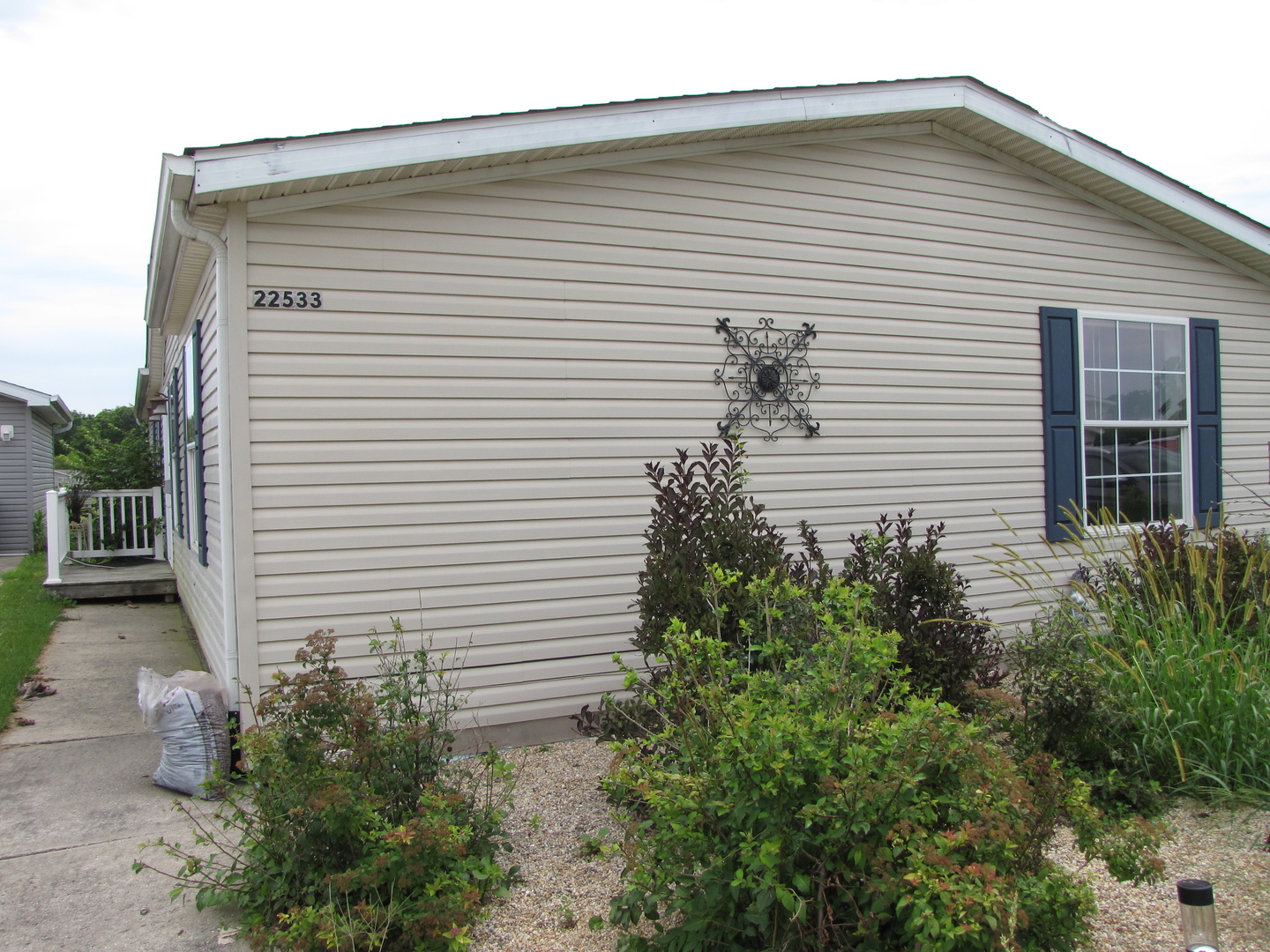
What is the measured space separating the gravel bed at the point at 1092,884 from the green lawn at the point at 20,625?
12.3 feet

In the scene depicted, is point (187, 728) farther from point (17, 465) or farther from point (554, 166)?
point (17, 465)

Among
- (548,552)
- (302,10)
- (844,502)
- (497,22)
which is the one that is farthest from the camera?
(497,22)

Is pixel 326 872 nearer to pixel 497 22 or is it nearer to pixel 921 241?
pixel 921 241

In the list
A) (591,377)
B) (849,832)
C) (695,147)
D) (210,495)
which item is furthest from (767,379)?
(210,495)

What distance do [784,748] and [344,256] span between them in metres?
3.27

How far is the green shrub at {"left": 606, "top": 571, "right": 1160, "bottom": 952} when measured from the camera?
79.8 inches

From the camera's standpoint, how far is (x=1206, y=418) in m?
7.01

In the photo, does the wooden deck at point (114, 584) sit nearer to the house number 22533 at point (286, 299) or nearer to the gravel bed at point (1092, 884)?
the house number 22533 at point (286, 299)

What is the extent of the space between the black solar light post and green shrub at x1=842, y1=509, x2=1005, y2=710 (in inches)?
73.3

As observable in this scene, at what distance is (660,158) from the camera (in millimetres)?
5035

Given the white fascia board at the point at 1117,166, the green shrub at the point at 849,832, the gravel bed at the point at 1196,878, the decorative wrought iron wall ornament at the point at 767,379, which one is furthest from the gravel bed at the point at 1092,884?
the white fascia board at the point at 1117,166

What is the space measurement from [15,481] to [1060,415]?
19154 millimetres

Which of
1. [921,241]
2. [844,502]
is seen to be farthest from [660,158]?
[844,502]

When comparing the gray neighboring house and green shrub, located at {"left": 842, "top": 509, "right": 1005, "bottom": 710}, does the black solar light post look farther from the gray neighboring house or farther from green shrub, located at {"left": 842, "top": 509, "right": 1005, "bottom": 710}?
the gray neighboring house
